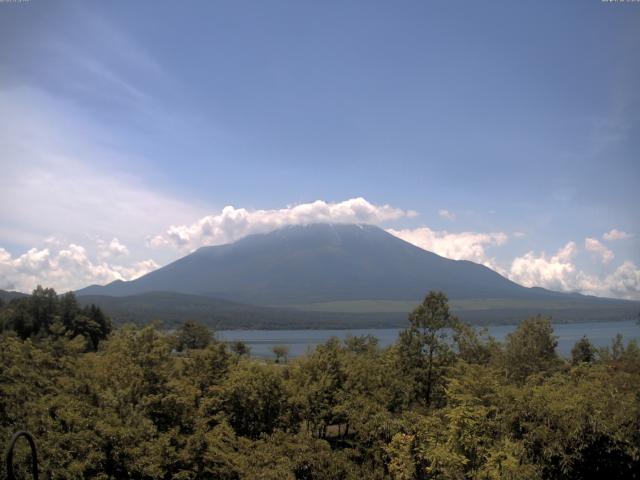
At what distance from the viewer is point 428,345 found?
2528 cm

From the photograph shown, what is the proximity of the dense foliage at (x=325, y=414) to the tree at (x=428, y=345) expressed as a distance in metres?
0.07

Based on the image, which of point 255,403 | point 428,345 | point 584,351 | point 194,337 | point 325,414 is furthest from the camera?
point 194,337

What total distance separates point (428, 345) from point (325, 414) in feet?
21.0

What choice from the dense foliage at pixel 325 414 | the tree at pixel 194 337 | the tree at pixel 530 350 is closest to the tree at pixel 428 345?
the dense foliage at pixel 325 414

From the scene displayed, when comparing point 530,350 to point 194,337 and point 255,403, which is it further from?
point 194,337

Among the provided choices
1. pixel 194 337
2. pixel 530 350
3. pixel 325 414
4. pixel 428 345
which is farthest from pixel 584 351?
pixel 194 337

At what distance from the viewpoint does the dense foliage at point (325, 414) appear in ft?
47.1

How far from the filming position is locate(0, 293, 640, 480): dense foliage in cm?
1436

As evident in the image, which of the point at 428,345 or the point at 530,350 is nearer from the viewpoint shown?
the point at 428,345

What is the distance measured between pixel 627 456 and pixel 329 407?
11365 mm

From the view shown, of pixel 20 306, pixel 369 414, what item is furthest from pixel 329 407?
pixel 20 306

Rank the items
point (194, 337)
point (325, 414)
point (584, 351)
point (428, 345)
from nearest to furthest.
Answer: point (325, 414) < point (428, 345) < point (584, 351) < point (194, 337)

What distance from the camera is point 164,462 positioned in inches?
699

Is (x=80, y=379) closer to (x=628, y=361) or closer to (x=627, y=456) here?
(x=627, y=456)
